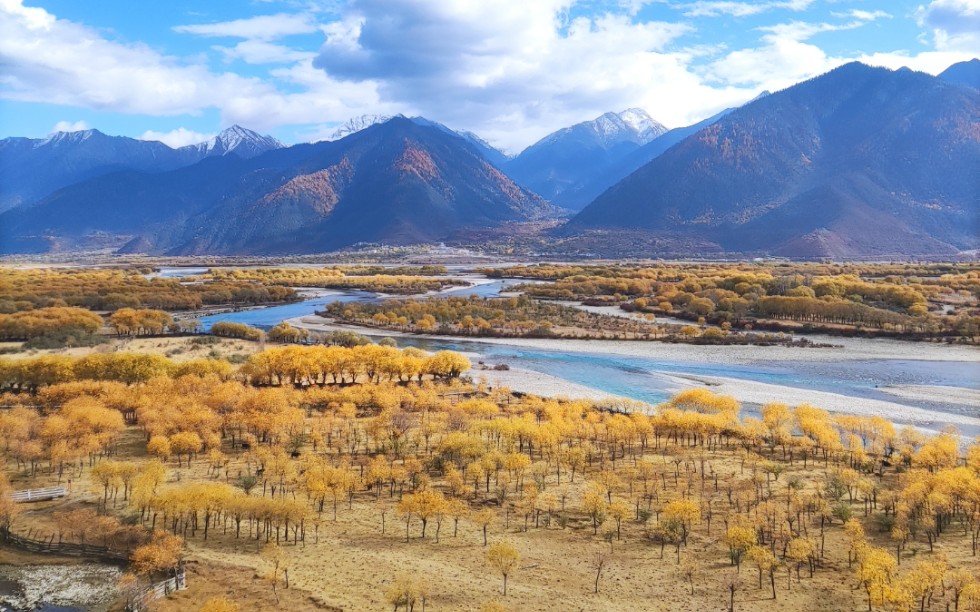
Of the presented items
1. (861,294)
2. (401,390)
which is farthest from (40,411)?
(861,294)

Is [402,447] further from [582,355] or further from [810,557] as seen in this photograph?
[582,355]

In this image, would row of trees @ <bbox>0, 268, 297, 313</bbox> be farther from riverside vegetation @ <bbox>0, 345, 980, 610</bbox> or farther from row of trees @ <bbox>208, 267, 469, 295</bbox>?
riverside vegetation @ <bbox>0, 345, 980, 610</bbox>

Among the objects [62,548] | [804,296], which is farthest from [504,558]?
[804,296]

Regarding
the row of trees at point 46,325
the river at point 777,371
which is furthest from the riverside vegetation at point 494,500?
the row of trees at point 46,325

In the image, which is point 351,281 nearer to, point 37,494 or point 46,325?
point 46,325

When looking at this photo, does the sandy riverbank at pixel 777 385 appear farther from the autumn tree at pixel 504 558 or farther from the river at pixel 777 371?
the autumn tree at pixel 504 558
